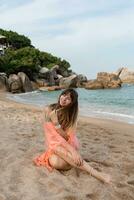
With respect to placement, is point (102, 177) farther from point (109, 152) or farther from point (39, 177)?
point (109, 152)

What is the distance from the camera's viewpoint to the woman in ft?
20.5

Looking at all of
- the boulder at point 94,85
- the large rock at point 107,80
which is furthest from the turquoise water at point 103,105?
the large rock at point 107,80

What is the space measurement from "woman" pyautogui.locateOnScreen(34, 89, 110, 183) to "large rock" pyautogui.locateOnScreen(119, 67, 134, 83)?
92.6 metres

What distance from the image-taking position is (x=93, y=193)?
568 centimetres

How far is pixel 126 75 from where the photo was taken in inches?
3912

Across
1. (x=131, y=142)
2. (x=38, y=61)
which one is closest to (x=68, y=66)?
(x=38, y=61)

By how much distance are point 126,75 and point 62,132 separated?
9434cm

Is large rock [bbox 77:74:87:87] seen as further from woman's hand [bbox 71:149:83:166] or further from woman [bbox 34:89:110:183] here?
woman's hand [bbox 71:149:83:166]

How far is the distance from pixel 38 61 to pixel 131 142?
54475 millimetres

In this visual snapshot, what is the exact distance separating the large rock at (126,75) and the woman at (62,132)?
9263 centimetres

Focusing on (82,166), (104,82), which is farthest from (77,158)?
(104,82)

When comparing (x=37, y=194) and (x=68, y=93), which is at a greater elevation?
(x=68, y=93)

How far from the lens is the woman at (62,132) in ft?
20.5

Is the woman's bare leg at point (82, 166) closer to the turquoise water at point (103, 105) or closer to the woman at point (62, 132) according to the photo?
the woman at point (62, 132)
